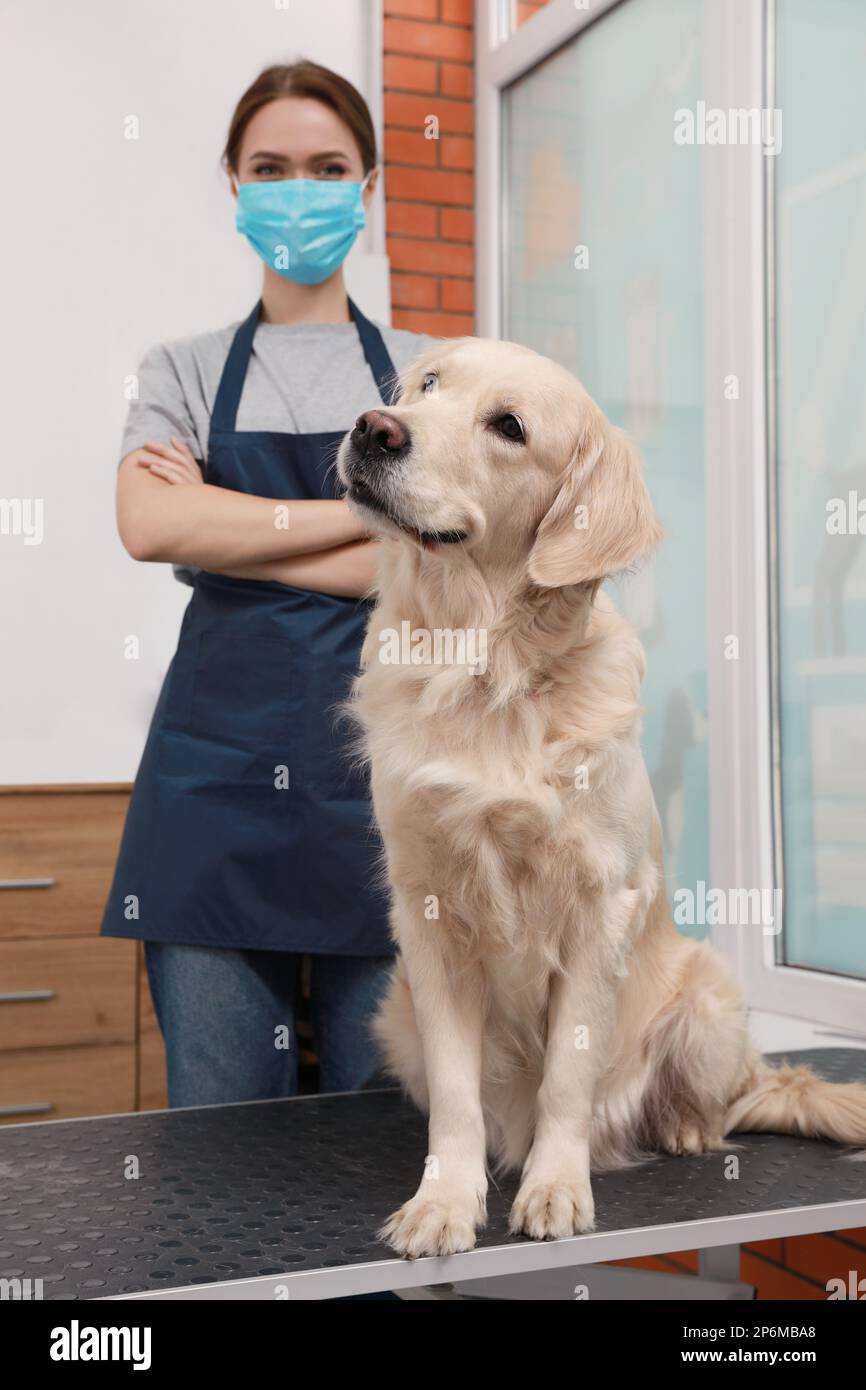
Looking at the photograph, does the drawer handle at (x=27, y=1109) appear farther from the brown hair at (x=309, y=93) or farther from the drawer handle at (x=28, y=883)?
the brown hair at (x=309, y=93)

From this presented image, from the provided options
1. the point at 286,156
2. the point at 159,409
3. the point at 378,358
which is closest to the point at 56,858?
the point at 159,409

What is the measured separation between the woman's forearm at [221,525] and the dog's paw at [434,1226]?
0.92 m

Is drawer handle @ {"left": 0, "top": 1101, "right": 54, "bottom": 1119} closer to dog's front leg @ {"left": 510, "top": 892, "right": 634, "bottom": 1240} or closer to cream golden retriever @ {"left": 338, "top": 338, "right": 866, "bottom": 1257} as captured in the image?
cream golden retriever @ {"left": 338, "top": 338, "right": 866, "bottom": 1257}

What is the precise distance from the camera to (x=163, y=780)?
190 centimetres

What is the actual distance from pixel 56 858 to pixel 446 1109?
204 centimetres

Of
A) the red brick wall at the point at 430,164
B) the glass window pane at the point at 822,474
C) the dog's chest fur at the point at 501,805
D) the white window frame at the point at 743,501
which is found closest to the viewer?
the dog's chest fur at the point at 501,805

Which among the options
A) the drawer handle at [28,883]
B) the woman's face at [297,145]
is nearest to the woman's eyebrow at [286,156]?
the woman's face at [297,145]

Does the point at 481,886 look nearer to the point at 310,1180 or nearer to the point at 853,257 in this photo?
the point at 310,1180

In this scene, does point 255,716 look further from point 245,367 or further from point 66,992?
point 66,992

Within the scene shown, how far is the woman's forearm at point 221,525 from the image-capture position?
5.99ft

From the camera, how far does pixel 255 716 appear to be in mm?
1929

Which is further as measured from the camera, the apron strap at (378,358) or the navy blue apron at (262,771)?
the apron strap at (378,358)

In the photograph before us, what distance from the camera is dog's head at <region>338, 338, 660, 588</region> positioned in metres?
1.46
